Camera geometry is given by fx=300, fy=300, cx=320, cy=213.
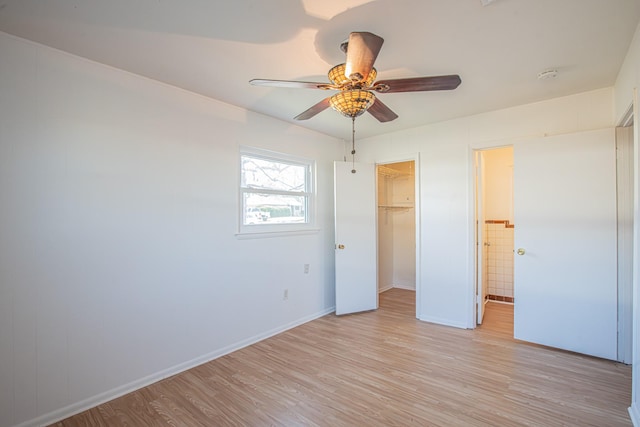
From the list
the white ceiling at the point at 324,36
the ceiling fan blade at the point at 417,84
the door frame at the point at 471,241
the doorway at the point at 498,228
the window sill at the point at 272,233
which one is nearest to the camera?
the white ceiling at the point at 324,36

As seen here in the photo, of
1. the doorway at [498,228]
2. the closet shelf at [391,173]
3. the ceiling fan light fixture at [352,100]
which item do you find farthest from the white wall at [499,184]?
the ceiling fan light fixture at [352,100]

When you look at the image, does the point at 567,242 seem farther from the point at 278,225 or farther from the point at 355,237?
the point at 278,225

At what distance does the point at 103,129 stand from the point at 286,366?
2422 mm

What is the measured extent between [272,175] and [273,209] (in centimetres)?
40

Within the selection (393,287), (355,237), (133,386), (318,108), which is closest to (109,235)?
(133,386)

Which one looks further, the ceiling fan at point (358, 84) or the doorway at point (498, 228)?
the doorway at point (498, 228)

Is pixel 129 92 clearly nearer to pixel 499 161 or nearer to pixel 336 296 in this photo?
pixel 336 296

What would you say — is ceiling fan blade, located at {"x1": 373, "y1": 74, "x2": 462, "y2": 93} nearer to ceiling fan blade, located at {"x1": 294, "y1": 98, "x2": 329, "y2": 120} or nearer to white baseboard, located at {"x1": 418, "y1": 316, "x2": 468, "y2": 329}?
ceiling fan blade, located at {"x1": 294, "y1": 98, "x2": 329, "y2": 120}

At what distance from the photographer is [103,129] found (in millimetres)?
2227

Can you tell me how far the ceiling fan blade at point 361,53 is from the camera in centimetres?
146

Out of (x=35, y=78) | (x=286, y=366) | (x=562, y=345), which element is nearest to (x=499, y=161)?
(x=562, y=345)

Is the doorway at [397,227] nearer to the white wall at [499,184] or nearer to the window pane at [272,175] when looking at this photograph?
the white wall at [499,184]

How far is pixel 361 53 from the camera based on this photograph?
156cm

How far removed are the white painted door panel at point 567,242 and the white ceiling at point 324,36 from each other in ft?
2.08
